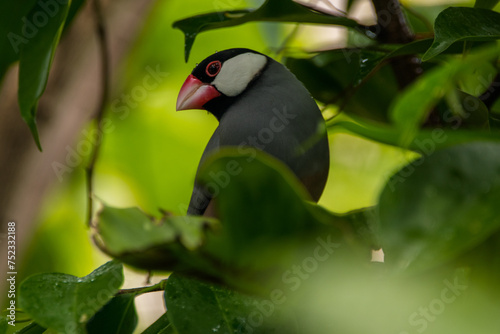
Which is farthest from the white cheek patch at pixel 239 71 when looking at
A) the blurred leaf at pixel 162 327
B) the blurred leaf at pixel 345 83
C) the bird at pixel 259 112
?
the blurred leaf at pixel 162 327

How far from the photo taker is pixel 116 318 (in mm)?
524

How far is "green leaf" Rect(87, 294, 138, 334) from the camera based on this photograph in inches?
20.6

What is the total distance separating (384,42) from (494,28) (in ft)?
0.49

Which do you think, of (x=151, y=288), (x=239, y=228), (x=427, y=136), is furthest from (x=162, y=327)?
(x=427, y=136)

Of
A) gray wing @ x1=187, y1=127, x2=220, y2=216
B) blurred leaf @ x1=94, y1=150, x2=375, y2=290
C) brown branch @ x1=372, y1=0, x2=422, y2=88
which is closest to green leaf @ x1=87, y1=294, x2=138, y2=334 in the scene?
blurred leaf @ x1=94, y1=150, x2=375, y2=290

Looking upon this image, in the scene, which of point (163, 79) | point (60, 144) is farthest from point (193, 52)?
point (60, 144)

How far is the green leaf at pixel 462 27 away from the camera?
1.66 feet

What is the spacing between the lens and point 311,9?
718 mm

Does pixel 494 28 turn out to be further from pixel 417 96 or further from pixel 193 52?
pixel 193 52

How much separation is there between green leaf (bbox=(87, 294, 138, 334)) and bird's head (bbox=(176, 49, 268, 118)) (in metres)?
0.50

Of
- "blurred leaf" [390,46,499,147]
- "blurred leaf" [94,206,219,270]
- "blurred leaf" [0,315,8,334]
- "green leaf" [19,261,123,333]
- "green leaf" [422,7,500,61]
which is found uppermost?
"blurred leaf" [390,46,499,147]

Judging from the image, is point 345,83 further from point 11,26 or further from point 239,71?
point 11,26

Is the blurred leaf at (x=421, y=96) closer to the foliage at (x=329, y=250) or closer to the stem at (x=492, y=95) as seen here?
the foliage at (x=329, y=250)

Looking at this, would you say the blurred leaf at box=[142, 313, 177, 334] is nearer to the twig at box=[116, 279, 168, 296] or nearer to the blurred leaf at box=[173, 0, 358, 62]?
the twig at box=[116, 279, 168, 296]
